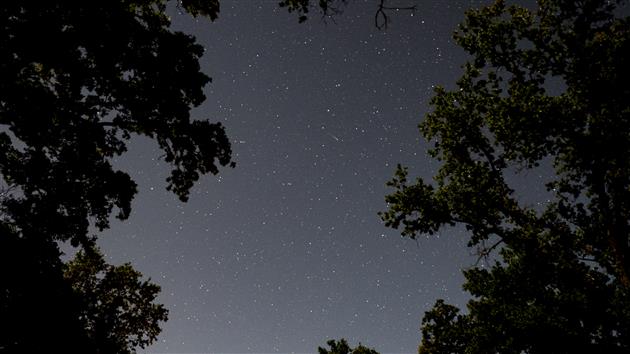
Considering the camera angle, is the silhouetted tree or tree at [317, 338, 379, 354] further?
tree at [317, 338, 379, 354]

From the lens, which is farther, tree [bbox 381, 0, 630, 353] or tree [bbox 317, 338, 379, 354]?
tree [bbox 317, 338, 379, 354]

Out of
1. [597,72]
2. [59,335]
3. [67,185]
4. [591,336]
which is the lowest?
[59,335]

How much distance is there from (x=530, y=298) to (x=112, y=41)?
15.2 metres

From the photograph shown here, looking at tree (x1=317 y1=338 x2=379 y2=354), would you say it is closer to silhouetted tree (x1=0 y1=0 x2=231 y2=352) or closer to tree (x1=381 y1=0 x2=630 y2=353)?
tree (x1=381 y1=0 x2=630 y2=353)

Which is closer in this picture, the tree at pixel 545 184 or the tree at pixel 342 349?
the tree at pixel 545 184

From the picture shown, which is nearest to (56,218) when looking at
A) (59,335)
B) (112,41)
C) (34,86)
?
(34,86)

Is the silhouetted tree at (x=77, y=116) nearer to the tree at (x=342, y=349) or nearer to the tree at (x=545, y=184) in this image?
the tree at (x=545, y=184)

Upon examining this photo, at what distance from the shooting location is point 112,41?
10.0 m

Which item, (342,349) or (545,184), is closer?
(545,184)

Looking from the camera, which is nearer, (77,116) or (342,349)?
(77,116)

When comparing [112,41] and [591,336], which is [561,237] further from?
[112,41]

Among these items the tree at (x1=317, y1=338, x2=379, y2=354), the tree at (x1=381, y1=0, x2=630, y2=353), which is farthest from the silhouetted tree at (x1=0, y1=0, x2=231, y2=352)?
the tree at (x1=317, y1=338, x2=379, y2=354)

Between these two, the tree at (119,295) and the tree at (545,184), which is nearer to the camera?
the tree at (545,184)

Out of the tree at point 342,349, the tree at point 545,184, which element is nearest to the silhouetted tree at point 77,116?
the tree at point 545,184
